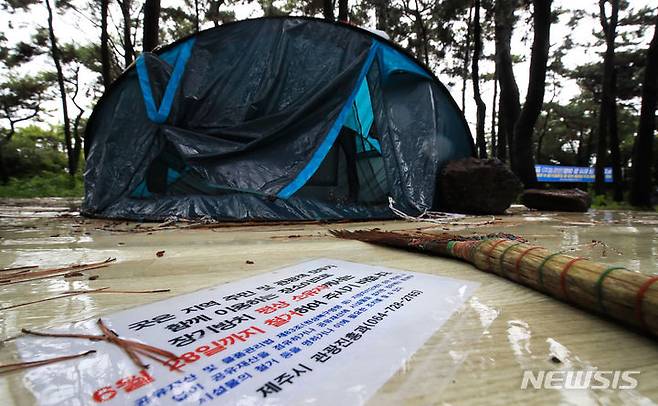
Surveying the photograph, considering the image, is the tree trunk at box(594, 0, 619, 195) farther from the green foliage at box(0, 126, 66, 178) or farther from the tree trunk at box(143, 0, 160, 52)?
the green foliage at box(0, 126, 66, 178)

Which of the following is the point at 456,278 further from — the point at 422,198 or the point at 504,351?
the point at 422,198

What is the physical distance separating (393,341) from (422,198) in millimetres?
2746

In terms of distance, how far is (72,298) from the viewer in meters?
0.75

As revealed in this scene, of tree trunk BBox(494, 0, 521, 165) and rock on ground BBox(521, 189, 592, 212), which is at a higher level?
tree trunk BBox(494, 0, 521, 165)

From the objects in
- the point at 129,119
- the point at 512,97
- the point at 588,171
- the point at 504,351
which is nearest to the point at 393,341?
the point at 504,351

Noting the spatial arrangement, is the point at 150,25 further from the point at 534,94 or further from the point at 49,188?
the point at 49,188

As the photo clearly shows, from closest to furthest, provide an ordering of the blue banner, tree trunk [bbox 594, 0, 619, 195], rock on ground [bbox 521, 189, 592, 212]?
rock on ground [bbox 521, 189, 592, 212], tree trunk [bbox 594, 0, 619, 195], the blue banner

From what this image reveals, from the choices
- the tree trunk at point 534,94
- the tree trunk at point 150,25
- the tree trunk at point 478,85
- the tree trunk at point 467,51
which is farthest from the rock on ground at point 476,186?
the tree trunk at point 467,51

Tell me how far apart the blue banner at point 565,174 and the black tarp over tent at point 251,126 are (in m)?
11.9

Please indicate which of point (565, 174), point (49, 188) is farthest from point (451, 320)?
point (565, 174)

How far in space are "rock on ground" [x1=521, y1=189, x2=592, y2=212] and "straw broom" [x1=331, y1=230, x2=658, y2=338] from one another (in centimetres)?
412

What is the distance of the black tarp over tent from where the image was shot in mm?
2568

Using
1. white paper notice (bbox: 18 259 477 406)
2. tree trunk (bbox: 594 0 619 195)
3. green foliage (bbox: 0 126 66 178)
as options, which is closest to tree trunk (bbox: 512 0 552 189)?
tree trunk (bbox: 594 0 619 195)

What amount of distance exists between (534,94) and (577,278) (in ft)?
17.8
